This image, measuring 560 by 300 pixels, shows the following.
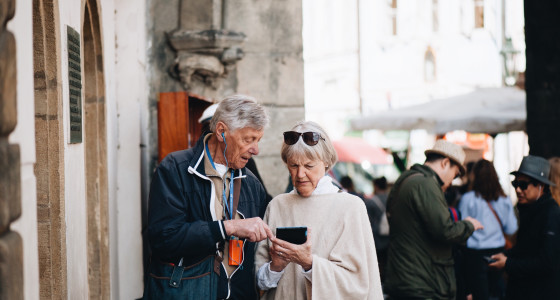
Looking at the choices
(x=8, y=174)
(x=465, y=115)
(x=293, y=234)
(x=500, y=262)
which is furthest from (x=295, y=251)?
(x=465, y=115)

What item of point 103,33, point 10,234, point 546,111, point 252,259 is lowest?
point 252,259

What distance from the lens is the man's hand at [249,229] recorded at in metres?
3.29

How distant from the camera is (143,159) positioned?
625cm

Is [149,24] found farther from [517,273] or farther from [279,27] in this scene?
[517,273]

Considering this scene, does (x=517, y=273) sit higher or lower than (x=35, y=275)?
lower

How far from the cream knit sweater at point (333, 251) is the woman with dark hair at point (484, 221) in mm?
4445

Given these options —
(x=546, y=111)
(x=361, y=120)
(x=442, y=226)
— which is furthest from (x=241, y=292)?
(x=361, y=120)

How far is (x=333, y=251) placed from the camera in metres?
3.32

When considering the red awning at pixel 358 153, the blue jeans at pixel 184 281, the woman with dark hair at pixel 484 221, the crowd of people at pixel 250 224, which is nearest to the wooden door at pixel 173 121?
the crowd of people at pixel 250 224

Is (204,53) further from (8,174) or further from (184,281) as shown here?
(8,174)

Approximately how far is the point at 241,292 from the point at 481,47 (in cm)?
2770

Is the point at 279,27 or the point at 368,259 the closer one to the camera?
the point at 368,259

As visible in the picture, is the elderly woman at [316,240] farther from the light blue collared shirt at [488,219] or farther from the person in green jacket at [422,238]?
the light blue collared shirt at [488,219]

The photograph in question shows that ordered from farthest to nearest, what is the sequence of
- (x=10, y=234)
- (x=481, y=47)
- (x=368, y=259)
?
(x=481, y=47), (x=368, y=259), (x=10, y=234)
